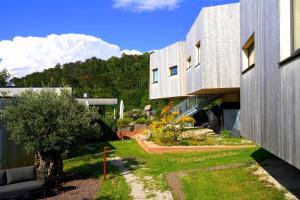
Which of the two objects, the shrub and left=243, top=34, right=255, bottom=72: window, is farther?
the shrub

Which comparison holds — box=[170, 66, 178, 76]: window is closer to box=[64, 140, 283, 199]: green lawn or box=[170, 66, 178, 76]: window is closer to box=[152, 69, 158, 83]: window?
box=[152, 69, 158, 83]: window

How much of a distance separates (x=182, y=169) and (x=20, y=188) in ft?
17.4

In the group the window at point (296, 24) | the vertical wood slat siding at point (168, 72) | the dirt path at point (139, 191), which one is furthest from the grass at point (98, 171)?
the vertical wood slat siding at point (168, 72)

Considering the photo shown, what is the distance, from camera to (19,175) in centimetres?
1109

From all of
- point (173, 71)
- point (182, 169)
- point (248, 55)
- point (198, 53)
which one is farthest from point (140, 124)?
point (248, 55)

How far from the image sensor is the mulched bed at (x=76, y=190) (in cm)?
1086

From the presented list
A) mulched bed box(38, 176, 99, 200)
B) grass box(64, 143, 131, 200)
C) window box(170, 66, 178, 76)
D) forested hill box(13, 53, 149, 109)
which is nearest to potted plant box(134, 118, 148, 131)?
window box(170, 66, 178, 76)

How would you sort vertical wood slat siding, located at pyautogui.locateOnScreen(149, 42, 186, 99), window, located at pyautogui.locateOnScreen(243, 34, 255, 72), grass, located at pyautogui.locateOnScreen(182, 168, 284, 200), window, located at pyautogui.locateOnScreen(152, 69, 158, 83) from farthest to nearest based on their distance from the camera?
window, located at pyautogui.locateOnScreen(152, 69, 158, 83), vertical wood slat siding, located at pyautogui.locateOnScreen(149, 42, 186, 99), window, located at pyautogui.locateOnScreen(243, 34, 255, 72), grass, located at pyautogui.locateOnScreen(182, 168, 284, 200)

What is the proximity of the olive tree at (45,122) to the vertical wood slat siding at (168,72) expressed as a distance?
60.4 feet

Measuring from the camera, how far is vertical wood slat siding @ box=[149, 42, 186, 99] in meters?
30.3

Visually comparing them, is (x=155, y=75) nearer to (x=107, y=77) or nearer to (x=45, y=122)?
(x=107, y=77)

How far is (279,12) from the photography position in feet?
22.2

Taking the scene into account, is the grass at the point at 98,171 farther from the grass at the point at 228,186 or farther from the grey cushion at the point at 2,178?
the grey cushion at the point at 2,178

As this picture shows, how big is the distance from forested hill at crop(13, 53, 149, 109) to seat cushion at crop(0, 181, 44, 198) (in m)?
34.1
